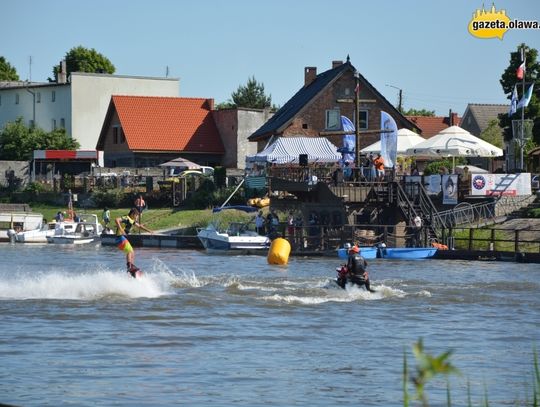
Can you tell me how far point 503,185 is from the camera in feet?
158

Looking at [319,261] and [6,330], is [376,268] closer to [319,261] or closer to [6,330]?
→ [319,261]

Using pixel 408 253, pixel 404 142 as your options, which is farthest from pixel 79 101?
pixel 408 253

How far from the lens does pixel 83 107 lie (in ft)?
294

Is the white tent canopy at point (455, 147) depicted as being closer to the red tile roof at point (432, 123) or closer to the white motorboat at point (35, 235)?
the white motorboat at point (35, 235)

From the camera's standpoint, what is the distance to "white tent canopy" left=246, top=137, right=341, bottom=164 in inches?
2205

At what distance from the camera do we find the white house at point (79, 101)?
292ft

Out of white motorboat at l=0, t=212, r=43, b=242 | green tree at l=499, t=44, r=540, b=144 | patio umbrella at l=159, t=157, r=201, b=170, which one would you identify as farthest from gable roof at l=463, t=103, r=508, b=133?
white motorboat at l=0, t=212, r=43, b=242

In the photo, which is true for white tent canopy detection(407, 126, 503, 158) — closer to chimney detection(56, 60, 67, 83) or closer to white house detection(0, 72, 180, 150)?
white house detection(0, 72, 180, 150)

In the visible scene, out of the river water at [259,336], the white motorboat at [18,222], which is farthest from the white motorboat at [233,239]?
the white motorboat at [18,222]

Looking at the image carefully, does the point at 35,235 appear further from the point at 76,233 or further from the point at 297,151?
the point at 297,151

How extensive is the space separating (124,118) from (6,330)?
58.6m

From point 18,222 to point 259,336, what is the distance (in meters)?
43.7

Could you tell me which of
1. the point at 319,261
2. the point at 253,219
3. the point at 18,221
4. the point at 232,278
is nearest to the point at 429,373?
the point at 232,278

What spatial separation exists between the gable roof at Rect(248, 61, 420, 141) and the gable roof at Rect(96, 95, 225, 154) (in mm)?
10671
